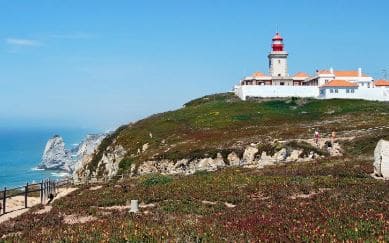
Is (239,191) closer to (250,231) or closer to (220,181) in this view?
(220,181)

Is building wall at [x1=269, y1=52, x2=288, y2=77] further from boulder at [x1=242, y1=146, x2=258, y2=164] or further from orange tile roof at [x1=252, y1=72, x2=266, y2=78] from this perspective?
boulder at [x1=242, y1=146, x2=258, y2=164]

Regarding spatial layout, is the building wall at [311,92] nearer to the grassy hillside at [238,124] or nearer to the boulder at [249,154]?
the grassy hillside at [238,124]

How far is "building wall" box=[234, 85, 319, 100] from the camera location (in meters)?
120

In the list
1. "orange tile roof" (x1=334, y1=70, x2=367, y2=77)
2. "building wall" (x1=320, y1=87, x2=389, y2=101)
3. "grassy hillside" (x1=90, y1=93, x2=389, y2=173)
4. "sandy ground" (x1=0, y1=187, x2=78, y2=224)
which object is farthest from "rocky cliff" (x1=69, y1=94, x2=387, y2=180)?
"orange tile roof" (x1=334, y1=70, x2=367, y2=77)

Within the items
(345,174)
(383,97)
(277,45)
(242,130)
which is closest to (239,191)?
(345,174)

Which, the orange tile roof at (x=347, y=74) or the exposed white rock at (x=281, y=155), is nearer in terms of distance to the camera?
the exposed white rock at (x=281, y=155)

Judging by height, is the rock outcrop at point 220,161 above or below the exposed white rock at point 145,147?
below

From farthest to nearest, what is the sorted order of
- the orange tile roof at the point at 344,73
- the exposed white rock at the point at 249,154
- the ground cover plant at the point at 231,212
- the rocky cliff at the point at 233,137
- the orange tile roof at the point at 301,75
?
1. the orange tile roof at the point at 301,75
2. the orange tile roof at the point at 344,73
3. the rocky cliff at the point at 233,137
4. the exposed white rock at the point at 249,154
5. the ground cover plant at the point at 231,212

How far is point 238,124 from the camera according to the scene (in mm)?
91062

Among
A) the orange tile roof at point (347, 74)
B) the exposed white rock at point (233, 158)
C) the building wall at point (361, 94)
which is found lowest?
the exposed white rock at point (233, 158)

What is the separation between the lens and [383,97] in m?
117

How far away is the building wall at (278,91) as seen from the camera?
120062 mm

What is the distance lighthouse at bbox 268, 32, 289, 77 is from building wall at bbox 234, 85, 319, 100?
18718 millimetres

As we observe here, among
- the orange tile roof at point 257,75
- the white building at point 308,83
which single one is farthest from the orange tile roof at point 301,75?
the orange tile roof at point 257,75
